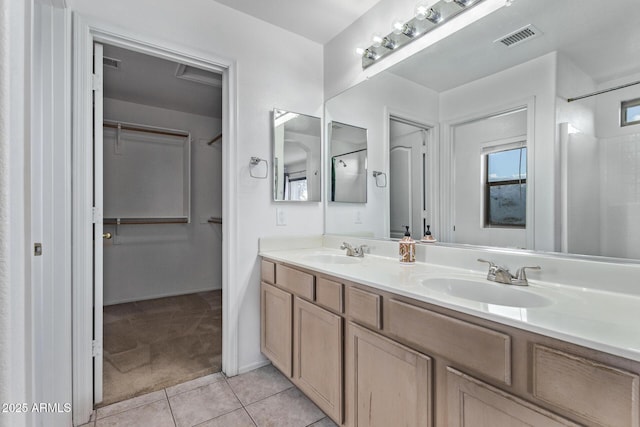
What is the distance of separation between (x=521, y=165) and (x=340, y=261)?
1150 mm

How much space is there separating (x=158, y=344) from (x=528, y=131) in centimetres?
289

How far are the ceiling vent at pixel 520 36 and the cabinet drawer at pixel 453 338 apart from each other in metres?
1.24

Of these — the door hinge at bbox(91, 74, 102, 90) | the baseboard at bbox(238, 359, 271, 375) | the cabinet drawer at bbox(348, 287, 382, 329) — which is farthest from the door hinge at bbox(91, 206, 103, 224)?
the cabinet drawer at bbox(348, 287, 382, 329)

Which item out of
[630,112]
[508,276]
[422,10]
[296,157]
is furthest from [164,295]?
[630,112]

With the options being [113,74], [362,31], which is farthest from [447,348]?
[113,74]

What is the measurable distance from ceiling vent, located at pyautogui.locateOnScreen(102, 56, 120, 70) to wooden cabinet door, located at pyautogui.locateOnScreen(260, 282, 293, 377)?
229cm

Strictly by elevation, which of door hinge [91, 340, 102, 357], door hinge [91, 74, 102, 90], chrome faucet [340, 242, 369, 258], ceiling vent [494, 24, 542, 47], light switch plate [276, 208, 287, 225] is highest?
ceiling vent [494, 24, 542, 47]

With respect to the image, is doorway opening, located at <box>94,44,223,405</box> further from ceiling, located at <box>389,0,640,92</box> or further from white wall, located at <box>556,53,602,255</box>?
white wall, located at <box>556,53,602,255</box>

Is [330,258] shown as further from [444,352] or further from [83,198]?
[83,198]

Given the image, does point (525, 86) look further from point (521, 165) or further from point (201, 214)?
point (201, 214)

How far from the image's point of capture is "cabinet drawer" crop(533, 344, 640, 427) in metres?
0.63

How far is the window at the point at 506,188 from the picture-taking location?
1320 millimetres

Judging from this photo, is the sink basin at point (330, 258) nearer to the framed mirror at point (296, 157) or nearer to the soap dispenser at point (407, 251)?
the soap dispenser at point (407, 251)

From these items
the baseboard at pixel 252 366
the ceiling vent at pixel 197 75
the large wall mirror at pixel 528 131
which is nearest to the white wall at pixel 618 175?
the large wall mirror at pixel 528 131
